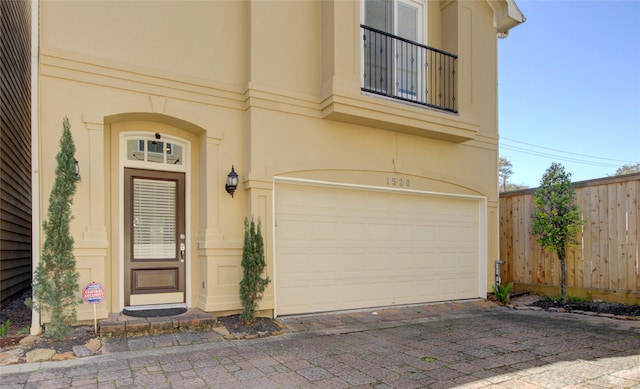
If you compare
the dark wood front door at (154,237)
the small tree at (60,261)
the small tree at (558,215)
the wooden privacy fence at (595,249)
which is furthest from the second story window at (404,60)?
the small tree at (60,261)

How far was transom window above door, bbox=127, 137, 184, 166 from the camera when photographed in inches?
218

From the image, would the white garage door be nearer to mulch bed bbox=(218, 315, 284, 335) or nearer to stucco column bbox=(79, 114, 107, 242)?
mulch bed bbox=(218, 315, 284, 335)

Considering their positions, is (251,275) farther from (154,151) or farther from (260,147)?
(154,151)

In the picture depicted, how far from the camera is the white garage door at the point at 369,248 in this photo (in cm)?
606

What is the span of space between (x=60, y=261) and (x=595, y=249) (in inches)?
315

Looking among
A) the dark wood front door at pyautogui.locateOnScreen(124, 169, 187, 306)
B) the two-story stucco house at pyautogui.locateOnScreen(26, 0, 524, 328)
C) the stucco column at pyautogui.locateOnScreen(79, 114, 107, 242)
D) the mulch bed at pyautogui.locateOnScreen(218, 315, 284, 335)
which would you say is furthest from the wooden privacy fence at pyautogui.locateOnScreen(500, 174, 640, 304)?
the stucco column at pyautogui.locateOnScreen(79, 114, 107, 242)

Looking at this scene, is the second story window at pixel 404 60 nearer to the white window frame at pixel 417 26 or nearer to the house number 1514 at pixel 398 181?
the white window frame at pixel 417 26

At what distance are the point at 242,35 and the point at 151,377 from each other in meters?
4.58

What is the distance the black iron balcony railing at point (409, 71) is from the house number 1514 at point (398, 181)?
134cm

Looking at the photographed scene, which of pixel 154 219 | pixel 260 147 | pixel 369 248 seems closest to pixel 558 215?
pixel 369 248

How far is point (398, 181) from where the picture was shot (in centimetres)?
696

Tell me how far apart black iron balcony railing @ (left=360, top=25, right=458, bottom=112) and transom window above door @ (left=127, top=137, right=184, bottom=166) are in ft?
10.9

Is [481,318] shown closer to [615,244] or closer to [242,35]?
[615,244]

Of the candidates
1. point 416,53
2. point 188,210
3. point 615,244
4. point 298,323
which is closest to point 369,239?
point 298,323
